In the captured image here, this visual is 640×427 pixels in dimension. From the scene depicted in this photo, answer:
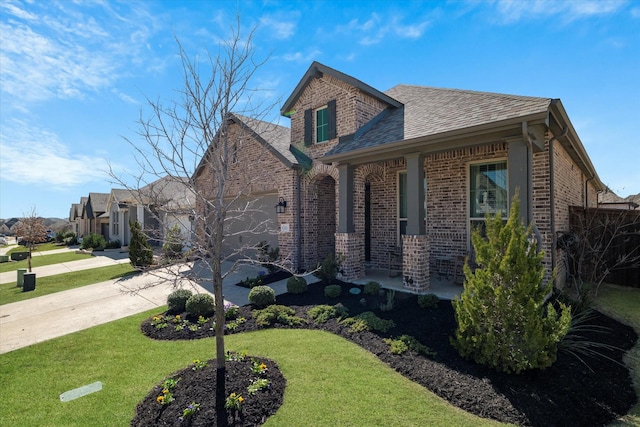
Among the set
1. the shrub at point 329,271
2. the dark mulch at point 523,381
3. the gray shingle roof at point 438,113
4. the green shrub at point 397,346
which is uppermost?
the gray shingle roof at point 438,113

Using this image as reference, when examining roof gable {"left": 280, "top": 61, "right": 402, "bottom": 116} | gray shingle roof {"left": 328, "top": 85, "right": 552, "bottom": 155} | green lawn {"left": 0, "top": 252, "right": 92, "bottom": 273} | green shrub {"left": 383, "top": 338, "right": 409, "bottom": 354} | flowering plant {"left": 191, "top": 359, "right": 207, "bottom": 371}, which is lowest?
green lawn {"left": 0, "top": 252, "right": 92, "bottom": 273}

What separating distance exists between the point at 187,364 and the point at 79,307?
518 cm

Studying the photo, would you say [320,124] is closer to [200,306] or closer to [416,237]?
[416,237]

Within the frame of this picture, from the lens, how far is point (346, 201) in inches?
346

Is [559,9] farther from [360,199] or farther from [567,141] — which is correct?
[360,199]

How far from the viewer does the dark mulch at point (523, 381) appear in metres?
3.30

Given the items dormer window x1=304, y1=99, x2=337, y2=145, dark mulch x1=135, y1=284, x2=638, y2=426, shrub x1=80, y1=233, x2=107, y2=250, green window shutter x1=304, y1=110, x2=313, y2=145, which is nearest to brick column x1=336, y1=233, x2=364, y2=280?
dark mulch x1=135, y1=284, x2=638, y2=426

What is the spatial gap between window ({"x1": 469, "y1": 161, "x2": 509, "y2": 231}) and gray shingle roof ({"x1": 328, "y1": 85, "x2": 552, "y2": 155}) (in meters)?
1.59

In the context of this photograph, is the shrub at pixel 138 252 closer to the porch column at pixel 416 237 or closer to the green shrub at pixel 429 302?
the porch column at pixel 416 237

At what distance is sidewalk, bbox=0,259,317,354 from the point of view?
6.04 meters

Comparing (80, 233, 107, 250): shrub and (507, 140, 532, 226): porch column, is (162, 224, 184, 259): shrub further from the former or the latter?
(80, 233, 107, 250): shrub

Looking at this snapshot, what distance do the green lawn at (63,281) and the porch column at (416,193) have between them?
7.85 m

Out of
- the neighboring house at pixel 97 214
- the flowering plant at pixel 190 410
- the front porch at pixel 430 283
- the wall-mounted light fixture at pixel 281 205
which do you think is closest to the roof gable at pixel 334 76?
the wall-mounted light fixture at pixel 281 205

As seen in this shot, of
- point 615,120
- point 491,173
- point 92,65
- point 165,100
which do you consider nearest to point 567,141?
point 491,173
